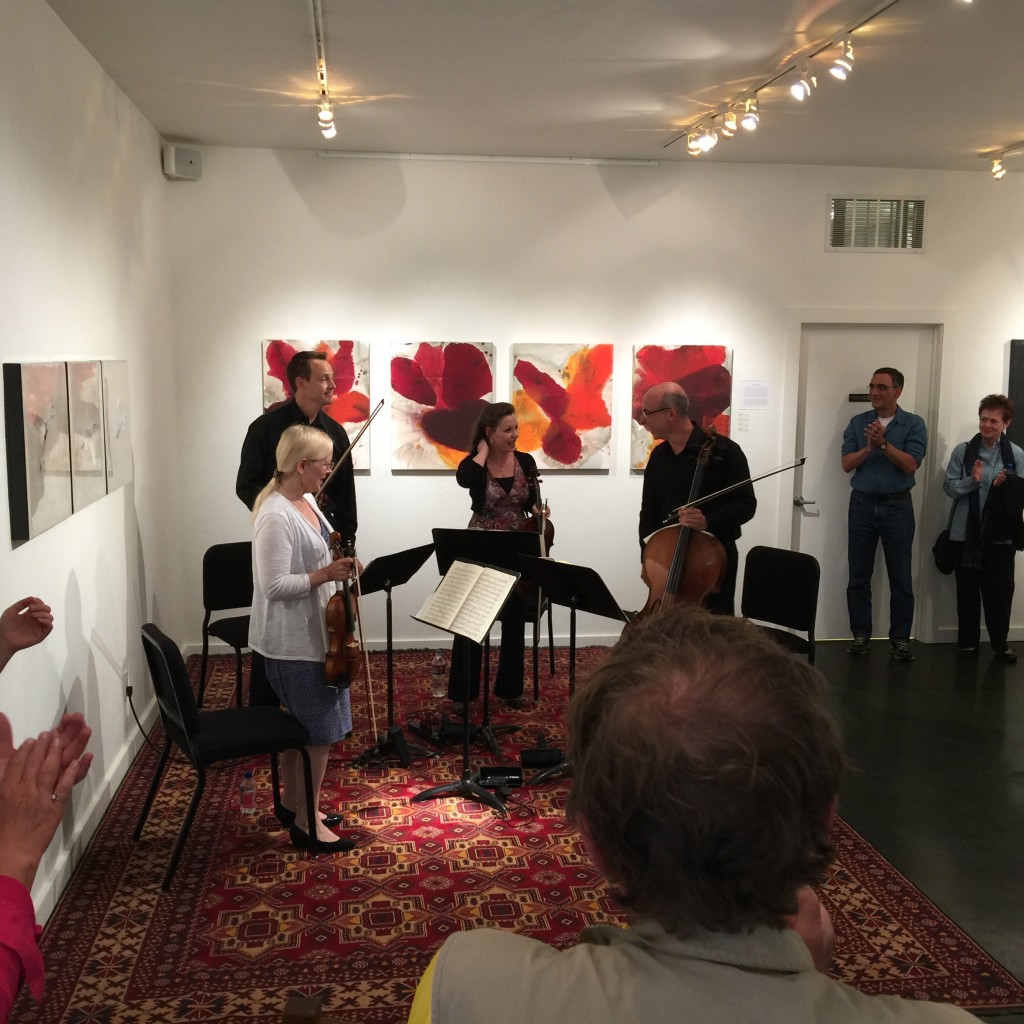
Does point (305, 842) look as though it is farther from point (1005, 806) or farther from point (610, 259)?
point (610, 259)

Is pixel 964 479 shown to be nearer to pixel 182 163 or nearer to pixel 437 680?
pixel 437 680

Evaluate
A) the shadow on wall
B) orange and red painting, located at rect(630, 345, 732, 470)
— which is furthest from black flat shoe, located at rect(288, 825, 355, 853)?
the shadow on wall

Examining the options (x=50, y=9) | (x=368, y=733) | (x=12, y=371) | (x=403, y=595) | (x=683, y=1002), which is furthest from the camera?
(x=403, y=595)

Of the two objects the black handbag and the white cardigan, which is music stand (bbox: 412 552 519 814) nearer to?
the white cardigan

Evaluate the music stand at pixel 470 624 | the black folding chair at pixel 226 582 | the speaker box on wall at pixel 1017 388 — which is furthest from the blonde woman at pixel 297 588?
the speaker box on wall at pixel 1017 388

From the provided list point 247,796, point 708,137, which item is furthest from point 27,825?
point 708,137

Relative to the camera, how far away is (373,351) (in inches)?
261

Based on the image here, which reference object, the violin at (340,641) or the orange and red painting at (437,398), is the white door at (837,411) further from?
the violin at (340,641)

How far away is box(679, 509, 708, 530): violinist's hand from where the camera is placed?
15.7 ft

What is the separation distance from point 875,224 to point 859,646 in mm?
Result: 2902

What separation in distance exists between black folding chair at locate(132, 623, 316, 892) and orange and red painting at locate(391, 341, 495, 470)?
299cm

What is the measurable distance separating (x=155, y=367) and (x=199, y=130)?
142 centimetres

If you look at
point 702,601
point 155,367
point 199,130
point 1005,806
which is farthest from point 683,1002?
point 199,130

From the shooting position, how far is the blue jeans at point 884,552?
6.85 m
